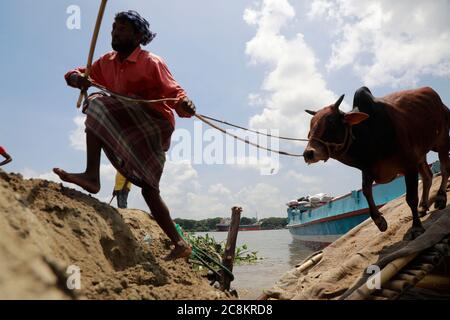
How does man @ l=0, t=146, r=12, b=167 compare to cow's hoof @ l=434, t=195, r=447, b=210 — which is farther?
man @ l=0, t=146, r=12, b=167

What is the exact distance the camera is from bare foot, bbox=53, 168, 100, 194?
8.46 ft

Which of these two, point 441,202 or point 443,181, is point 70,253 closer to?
point 441,202

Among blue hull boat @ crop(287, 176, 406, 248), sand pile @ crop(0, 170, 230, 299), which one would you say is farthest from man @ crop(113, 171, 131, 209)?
blue hull boat @ crop(287, 176, 406, 248)

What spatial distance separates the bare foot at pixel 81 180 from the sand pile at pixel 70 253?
0.13 m

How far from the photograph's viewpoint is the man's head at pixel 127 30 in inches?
114

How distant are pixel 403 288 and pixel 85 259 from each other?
238 cm

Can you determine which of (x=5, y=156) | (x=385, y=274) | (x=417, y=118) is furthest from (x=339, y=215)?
(x=5, y=156)

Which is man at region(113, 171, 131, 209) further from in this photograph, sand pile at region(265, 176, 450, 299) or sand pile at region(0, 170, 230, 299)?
sand pile at region(0, 170, 230, 299)

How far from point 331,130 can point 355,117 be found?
0.32 m

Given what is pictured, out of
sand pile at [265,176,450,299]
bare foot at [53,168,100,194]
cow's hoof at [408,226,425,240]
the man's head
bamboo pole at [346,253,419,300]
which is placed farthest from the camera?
cow's hoof at [408,226,425,240]

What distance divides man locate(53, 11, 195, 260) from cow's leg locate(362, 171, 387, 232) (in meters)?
2.79

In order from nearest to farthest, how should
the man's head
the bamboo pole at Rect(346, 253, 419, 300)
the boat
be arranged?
the bamboo pole at Rect(346, 253, 419, 300)
the man's head
the boat

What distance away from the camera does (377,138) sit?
4324mm
